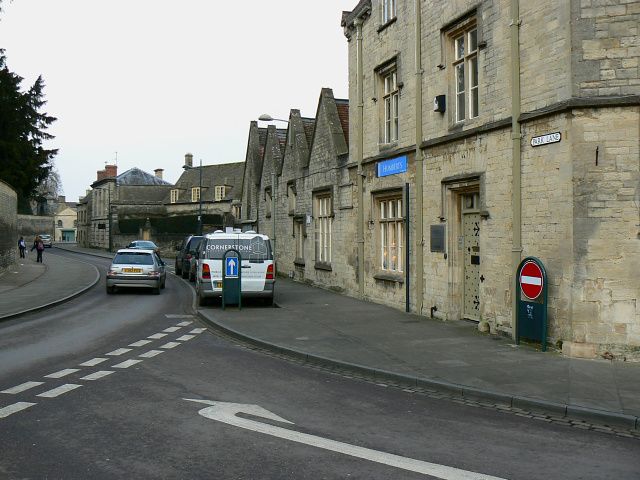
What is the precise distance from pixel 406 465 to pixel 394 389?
3.13 metres

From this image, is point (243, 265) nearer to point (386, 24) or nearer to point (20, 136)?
point (386, 24)

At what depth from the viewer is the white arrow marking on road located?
17.2 feet

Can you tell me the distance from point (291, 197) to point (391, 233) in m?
10.6

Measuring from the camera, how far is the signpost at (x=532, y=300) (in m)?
10.8

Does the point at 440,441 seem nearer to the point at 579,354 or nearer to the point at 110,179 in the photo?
the point at 579,354

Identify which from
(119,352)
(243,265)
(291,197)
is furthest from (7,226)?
(119,352)

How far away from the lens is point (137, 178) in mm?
87812

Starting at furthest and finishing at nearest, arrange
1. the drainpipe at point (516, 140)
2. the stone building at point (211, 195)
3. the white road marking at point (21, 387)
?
the stone building at point (211, 195) < the drainpipe at point (516, 140) < the white road marking at point (21, 387)

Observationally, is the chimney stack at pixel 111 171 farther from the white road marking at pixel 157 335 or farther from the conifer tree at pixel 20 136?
the white road marking at pixel 157 335

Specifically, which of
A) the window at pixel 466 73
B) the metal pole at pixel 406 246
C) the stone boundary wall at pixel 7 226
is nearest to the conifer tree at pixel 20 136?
the stone boundary wall at pixel 7 226

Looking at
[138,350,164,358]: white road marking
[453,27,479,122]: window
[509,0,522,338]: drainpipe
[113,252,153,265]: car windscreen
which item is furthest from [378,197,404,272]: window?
[113,252,153,265]: car windscreen

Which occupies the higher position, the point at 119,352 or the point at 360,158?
the point at 360,158

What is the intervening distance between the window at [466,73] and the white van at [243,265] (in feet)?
22.1

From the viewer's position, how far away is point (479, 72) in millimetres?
13172
